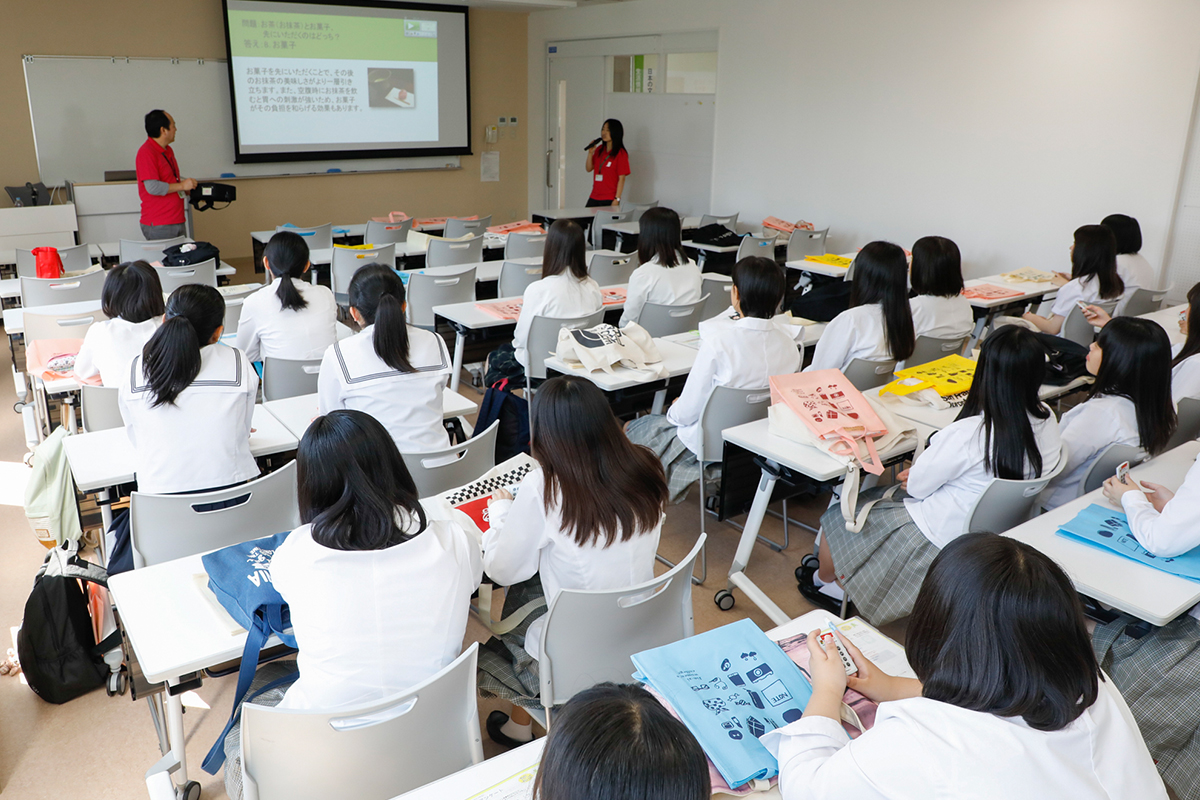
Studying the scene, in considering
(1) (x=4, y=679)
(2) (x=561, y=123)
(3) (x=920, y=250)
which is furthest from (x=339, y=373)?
(2) (x=561, y=123)

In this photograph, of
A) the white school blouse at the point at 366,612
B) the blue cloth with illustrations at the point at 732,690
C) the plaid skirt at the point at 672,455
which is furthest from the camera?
the plaid skirt at the point at 672,455

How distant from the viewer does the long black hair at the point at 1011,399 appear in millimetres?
2332

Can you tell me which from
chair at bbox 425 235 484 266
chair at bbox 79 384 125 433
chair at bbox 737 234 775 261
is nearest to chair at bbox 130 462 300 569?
chair at bbox 79 384 125 433

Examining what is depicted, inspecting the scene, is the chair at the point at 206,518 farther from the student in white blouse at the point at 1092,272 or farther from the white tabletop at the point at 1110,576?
→ the student in white blouse at the point at 1092,272

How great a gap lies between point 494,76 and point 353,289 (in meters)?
8.09

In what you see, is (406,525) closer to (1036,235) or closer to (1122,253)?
(1122,253)

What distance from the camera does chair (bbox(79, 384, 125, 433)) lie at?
3008 millimetres

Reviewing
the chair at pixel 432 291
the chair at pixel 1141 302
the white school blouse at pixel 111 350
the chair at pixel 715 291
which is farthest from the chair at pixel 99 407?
the chair at pixel 1141 302

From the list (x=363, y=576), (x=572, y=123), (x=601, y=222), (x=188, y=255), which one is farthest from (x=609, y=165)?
(x=363, y=576)

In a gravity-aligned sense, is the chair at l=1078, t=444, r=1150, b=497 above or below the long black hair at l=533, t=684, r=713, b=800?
below

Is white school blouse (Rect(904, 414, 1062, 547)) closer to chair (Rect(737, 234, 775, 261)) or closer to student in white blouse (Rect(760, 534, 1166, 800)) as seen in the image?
student in white blouse (Rect(760, 534, 1166, 800))

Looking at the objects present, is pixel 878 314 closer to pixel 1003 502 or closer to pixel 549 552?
pixel 1003 502

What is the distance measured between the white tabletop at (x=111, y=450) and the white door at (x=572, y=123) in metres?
7.86

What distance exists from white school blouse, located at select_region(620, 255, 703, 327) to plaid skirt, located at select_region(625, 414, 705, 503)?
3.96 ft
